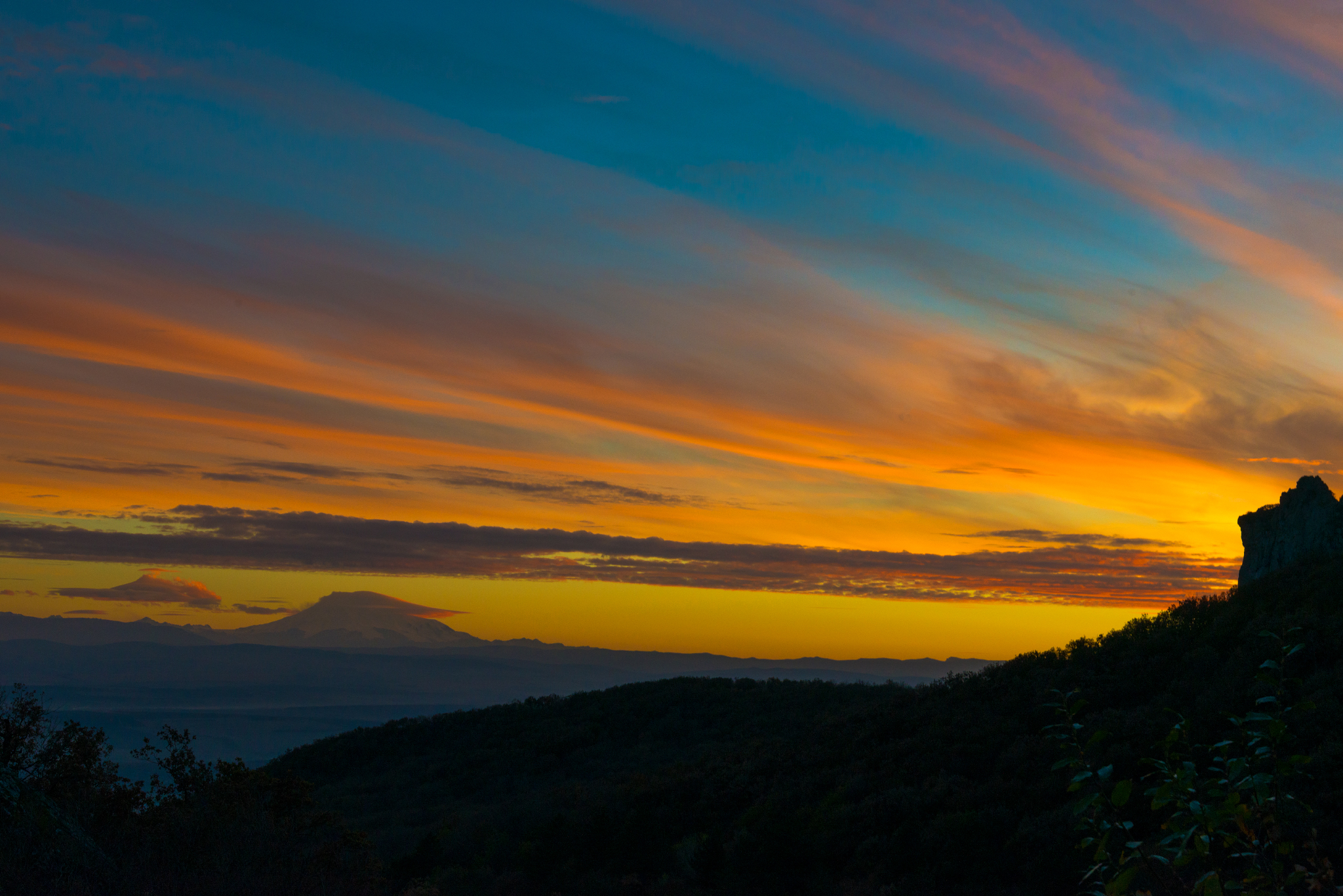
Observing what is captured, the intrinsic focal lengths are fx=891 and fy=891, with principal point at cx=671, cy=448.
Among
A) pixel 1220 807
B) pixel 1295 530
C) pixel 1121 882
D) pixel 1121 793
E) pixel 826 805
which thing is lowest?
pixel 826 805

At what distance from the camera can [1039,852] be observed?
1587 cm

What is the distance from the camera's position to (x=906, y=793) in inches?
792

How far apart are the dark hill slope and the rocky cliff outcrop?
2153 mm

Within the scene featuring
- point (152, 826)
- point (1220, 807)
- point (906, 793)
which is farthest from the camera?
point (906, 793)

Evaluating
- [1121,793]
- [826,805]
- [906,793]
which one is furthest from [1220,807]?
[826,805]

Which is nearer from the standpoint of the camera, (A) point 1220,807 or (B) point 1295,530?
(A) point 1220,807

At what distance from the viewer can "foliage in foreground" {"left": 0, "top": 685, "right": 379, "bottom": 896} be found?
46.0 feet

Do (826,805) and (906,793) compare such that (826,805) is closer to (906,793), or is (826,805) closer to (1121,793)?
(906,793)

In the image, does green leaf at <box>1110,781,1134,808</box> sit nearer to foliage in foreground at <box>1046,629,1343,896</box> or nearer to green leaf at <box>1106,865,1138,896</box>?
foliage in foreground at <box>1046,629,1343,896</box>

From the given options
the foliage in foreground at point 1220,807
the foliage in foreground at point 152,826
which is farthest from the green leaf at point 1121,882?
the foliage in foreground at point 152,826

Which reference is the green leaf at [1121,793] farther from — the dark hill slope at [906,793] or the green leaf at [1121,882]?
the dark hill slope at [906,793]

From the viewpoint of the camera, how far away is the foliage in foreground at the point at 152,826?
1402 cm

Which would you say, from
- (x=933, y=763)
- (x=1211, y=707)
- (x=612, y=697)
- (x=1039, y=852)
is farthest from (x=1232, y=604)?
(x=612, y=697)

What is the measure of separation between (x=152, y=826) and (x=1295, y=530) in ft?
113
